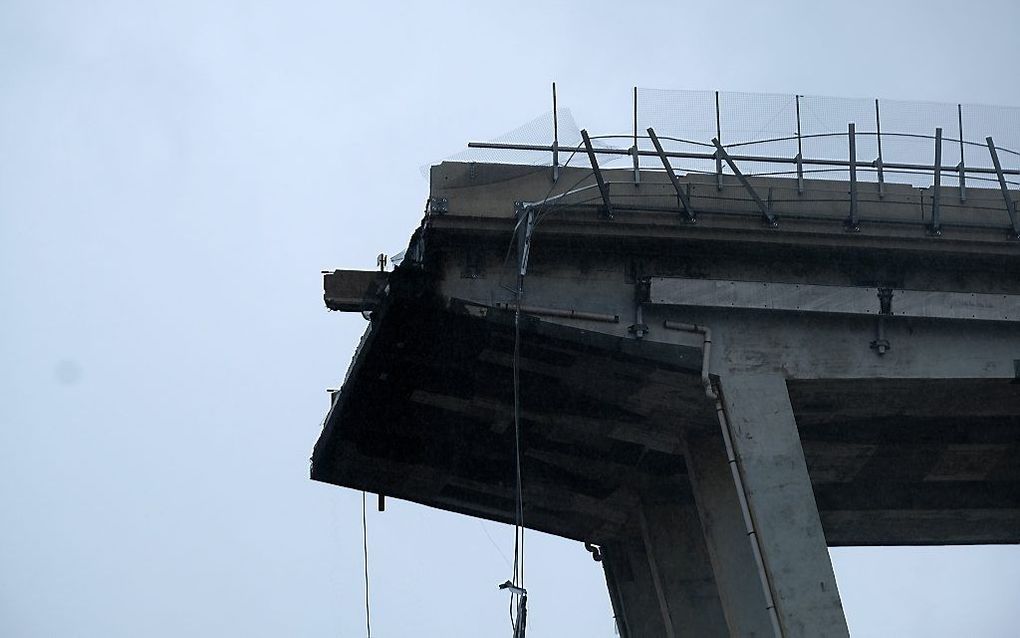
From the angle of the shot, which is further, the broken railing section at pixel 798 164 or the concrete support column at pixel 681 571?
the concrete support column at pixel 681 571

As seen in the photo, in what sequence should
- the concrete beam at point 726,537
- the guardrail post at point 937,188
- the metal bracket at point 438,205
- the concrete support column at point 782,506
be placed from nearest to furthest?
the concrete support column at point 782,506 → the metal bracket at point 438,205 → the guardrail post at point 937,188 → the concrete beam at point 726,537

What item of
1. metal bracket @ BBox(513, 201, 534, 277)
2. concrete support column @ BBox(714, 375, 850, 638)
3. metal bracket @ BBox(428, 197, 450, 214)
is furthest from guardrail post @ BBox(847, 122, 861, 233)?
metal bracket @ BBox(428, 197, 450, 214)

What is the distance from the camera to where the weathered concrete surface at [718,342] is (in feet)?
97.2

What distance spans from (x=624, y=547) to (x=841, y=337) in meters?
15.7

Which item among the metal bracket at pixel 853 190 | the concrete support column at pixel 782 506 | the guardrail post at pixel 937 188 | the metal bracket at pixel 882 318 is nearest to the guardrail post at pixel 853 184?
the metal bracket at pixel 853 190

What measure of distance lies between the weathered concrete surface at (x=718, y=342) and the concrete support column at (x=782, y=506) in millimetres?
39

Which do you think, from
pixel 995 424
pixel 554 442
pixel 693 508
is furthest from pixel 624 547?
pixel 995 424

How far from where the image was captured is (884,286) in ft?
101

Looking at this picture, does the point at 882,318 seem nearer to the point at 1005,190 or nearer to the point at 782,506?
the point at 1005,190

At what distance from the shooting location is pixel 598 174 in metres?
29.4

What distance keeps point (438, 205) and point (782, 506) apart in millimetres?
A: 9125

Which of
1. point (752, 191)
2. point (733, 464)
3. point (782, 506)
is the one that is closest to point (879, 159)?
point (752, 191)

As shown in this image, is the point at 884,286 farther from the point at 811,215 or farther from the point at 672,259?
the point at 672,259

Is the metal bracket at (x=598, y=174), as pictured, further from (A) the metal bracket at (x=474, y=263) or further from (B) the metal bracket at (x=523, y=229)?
(A) the metal bracket at (x=474, y=263)
